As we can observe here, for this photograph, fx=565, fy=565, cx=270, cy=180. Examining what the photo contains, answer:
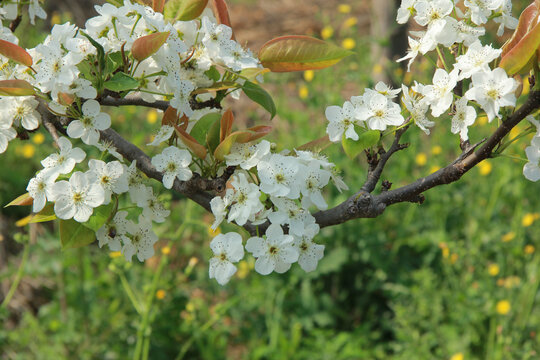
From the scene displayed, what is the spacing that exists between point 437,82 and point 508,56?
11 cm

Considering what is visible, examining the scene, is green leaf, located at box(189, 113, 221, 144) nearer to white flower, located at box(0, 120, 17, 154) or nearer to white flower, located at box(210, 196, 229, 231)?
white flower, located at box(210, 196, 229, 231)

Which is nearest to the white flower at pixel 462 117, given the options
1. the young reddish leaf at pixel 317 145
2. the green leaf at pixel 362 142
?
the green leaf at pixel 362 142

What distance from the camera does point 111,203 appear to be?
94cm

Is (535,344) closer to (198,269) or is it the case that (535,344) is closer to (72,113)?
(198,269)

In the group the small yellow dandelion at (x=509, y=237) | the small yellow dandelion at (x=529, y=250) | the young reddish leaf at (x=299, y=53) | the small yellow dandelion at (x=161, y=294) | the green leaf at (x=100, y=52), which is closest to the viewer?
the green leaf at (x=100, y=52)

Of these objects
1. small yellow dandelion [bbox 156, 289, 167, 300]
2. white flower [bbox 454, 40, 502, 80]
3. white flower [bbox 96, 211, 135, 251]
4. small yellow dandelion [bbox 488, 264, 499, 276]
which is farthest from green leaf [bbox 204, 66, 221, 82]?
small yellow dandelion [bbox 488, 264, 499, 276]

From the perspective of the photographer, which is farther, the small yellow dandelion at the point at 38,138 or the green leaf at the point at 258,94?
the small yellow dandelion at the point at 38,138

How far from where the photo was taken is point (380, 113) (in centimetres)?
92

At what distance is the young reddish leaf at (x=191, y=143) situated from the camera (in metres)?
0.92

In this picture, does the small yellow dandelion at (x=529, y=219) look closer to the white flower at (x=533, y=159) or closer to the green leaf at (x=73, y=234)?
the white flower at (x=533, y=159)

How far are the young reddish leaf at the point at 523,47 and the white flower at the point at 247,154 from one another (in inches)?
14.9

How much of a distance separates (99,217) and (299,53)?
17.3 inches

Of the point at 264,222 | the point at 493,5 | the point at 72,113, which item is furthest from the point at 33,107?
the point at 493,5

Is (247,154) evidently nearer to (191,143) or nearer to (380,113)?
(191,143)
